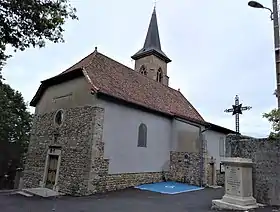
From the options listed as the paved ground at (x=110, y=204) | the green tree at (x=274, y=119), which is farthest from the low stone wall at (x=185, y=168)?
the green tree at (x=274, y=119)

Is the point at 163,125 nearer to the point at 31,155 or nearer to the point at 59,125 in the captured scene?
the point at 59,125

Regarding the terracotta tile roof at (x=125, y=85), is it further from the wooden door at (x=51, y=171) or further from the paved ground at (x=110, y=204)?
the paved ground at (x=110, y=204)

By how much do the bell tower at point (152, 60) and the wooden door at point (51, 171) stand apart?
15080mm

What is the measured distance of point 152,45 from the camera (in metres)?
29.4

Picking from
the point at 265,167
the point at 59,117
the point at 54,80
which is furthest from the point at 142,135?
the point at 265,167

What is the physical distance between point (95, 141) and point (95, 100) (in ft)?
6.65

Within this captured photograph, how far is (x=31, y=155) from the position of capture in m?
15.5

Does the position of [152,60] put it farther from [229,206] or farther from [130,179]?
[229,206]

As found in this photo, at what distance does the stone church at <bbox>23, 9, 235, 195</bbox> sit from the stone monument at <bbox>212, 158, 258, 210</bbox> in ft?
20.0

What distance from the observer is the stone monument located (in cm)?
814

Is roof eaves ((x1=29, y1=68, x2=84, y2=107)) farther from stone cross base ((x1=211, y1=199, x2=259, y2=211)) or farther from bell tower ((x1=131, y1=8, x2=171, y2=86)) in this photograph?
bell tower ((x1=131, y1=8, x2=171, y2=86))

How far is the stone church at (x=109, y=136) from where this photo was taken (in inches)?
495

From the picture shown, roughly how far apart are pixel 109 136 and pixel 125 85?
4115mm

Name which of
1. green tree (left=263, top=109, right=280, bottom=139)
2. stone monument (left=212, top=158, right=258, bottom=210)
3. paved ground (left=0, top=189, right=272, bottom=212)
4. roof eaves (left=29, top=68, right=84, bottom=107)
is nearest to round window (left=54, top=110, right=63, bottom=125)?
roof eaves (left=29, top=68, right=84, bottom=107)
